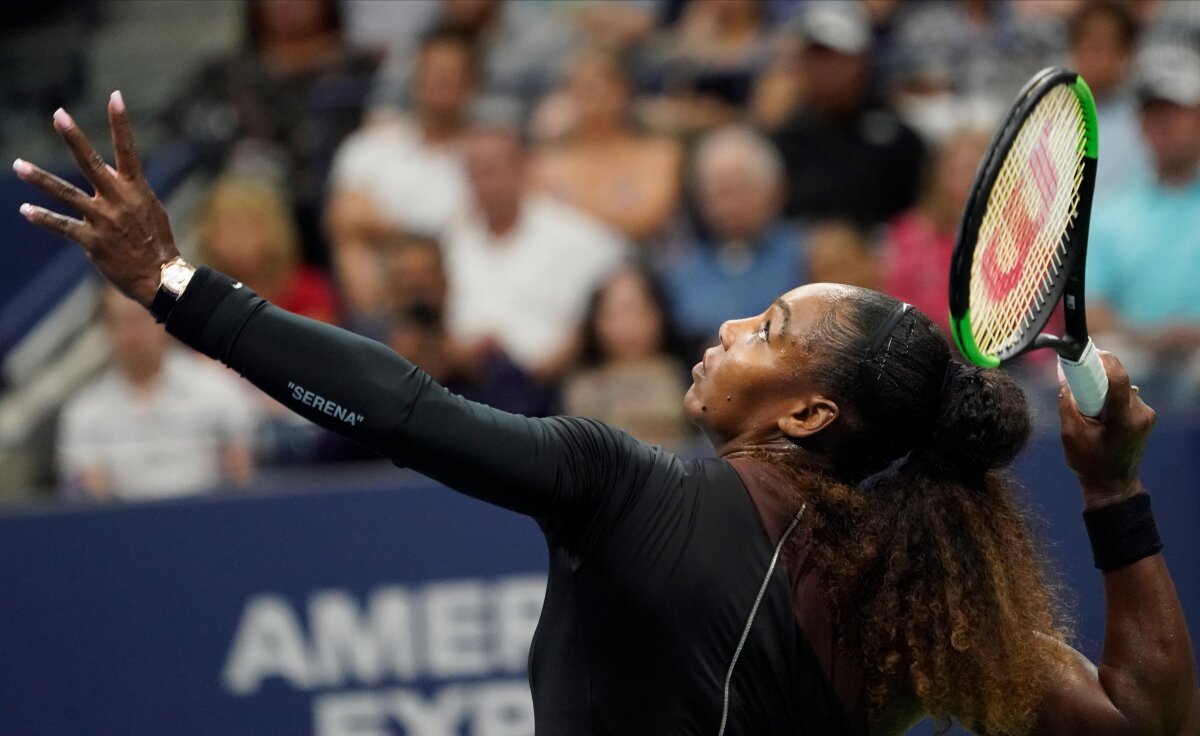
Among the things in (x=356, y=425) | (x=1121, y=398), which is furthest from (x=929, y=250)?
(x=356, y=425)

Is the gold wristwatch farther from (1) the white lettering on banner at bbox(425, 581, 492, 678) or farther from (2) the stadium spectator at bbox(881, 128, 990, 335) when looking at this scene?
(2) the stadium spectator at bbox(881, 128, 990, 335)

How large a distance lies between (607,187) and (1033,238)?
3.80m

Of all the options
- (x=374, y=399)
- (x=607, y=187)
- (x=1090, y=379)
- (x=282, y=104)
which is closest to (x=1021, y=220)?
(x=1090, y=379)

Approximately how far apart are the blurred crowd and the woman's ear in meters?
2.50

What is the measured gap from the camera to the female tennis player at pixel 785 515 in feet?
6.97

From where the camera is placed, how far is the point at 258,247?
6109 millimetres

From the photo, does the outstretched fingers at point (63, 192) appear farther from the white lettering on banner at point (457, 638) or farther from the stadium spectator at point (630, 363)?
the stadium spectator at point (630, 363)

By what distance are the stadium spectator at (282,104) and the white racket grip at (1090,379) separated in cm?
466

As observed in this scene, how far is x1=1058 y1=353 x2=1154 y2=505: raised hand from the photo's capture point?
8.08 ft

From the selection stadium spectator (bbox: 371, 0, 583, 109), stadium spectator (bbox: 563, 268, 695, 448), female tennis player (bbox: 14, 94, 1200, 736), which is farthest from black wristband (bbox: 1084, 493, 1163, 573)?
stadium spectator (bbox: 371, 0, 583, 109)

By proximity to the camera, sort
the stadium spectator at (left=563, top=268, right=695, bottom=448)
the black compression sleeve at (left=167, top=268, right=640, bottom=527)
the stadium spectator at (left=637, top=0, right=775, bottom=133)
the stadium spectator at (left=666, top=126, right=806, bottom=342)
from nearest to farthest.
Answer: the black compression sleeve at (left=167, top=268, right=640, bottom=527), the stadium spectator at (left=563, top=268, right=695, bottom=448), the stadium spectator at (left=666, top=126, right=806, bottom=342), the stadium spectator at (left=637, top=0, right=775, bottom=133)

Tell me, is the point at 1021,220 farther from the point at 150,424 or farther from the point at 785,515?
the point at 150,424

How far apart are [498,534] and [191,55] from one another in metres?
4.72

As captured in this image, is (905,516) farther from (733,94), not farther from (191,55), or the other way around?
(191,55)
